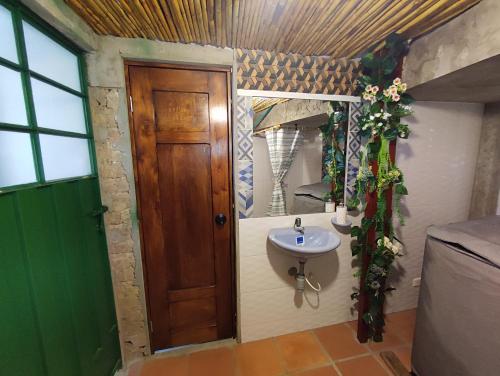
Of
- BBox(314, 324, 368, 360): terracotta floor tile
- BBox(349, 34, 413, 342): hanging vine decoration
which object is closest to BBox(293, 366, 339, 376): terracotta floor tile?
BBox(314, 324, 368, 360): terracotta floor tile

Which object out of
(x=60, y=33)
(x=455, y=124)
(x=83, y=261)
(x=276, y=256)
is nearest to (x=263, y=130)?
(x=276, y=256)

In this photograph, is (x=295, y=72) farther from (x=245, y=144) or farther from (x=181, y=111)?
(x=181, y=111)

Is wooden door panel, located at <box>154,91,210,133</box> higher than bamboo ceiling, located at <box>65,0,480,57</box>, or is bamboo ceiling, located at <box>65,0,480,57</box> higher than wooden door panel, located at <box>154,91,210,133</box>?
bamboo ceiling, located at <box>65,0,480,57</box>

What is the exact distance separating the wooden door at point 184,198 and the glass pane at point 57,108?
0.31 meters

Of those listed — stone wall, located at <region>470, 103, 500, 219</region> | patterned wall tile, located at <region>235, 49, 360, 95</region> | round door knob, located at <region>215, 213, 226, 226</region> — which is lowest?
round door knob, located at <region>215, 213, 226, 226</region>

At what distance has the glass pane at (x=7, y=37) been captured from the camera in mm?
822

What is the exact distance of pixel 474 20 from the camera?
113 cm

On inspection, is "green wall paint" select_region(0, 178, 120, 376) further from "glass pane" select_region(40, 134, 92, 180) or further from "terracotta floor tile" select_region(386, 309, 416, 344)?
"terracotta floor tile" select_region(386, 309, 416, 344)

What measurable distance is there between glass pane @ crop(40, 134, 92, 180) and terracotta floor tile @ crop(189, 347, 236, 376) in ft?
5.32

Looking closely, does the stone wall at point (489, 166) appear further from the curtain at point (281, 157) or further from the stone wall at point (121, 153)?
the stone wall at point (121, 153)

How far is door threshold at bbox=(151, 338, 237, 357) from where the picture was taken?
5.68ft

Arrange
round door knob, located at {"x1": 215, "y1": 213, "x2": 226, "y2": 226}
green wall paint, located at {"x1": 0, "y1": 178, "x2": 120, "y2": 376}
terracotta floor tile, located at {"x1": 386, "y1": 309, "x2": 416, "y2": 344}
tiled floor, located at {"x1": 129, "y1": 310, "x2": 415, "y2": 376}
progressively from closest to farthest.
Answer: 1. green wall paint, located at {"x1": 0, "y1": 178, "x2": 120, "y2": 376}
2. tiled floor, located at {"x1": 129, "y1": 310, "x2": 415, "y2": 376}
3. round door knob, located at {"x1": 215, "y1": 213, "x2": 226, "y2": 226}
4. terracotta floor tile, located at {"x1": 386, "y1": 309, "x2": 416, "y2": 344}

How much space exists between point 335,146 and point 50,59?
1945 millimetres

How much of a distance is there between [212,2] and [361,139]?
1.47 meters
